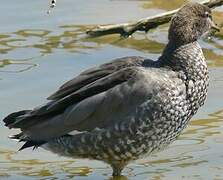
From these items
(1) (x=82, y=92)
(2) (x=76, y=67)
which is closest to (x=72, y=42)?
(2) (x=76, y=67)

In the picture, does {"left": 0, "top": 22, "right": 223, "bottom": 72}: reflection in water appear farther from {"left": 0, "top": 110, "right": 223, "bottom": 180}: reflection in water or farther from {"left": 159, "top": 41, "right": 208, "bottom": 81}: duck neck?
{"left": 159, "top": 41, "right": 208, "bottom": 81}: duck neck

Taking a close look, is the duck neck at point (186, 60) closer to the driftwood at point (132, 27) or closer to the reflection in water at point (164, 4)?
the driftwood at point (132, 27)

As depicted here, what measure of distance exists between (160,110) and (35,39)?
4036mm

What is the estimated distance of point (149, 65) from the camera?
7.48 metres

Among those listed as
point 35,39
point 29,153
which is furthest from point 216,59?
point 29,153

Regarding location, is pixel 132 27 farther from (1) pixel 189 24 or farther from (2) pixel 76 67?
(1) pixel 189 24

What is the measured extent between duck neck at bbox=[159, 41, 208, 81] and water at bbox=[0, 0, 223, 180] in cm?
78

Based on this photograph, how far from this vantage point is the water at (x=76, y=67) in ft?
25.6

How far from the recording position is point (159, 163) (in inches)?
311

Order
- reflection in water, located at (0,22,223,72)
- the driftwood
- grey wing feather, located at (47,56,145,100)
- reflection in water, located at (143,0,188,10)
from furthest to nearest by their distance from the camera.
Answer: reflection in water, located at (143,0,188,10) < the driftwood < reflection in water, located at (0,22,223,72) < grey wing feather, located at (47,56,145,100)

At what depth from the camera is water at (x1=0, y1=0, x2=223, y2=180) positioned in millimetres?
7793

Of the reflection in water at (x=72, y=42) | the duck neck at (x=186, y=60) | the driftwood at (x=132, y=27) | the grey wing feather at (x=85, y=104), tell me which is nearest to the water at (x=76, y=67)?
the reflection in water at (x=72, y=42)

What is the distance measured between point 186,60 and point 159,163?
36.7 inches

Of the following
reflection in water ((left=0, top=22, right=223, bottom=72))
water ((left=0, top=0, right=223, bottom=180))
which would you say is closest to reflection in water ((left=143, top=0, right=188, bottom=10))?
water ((left=0, top=0, right=223, bottom=180))
